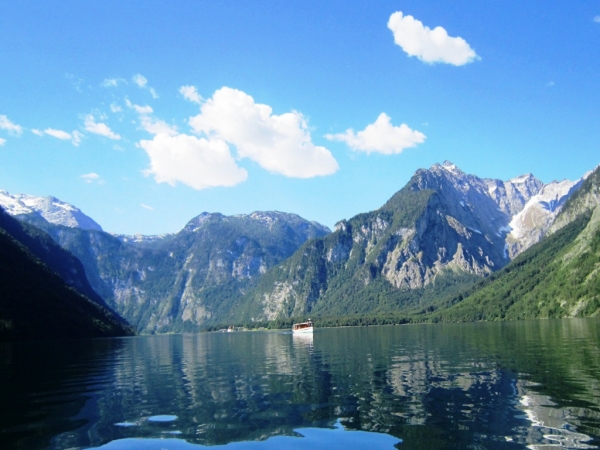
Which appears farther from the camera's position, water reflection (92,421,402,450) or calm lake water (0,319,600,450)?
calm lake water (0,319,600,450)

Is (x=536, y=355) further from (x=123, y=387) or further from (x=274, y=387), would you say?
(x=123, y=387)

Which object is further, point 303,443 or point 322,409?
point 322,409

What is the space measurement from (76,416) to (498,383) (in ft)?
106

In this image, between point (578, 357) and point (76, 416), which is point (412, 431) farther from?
point (578, 357)

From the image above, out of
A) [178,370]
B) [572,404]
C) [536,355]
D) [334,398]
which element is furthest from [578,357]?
[178,370]

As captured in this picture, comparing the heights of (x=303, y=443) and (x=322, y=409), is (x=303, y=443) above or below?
above

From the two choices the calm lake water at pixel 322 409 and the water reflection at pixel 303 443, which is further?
the calm lake water at pixel 322 409

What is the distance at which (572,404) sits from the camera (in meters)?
29.0

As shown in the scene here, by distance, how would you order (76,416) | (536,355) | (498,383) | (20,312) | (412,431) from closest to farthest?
(412,431) < (76,416) < (498,383) < (536,355) < (20,312)

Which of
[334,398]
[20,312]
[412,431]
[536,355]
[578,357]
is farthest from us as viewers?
[20,312]

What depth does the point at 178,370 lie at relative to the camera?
6228 cm

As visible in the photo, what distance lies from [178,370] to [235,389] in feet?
77.3

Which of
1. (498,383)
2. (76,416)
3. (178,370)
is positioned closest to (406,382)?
(498,383)

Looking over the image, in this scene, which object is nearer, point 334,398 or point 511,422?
point 511,422
